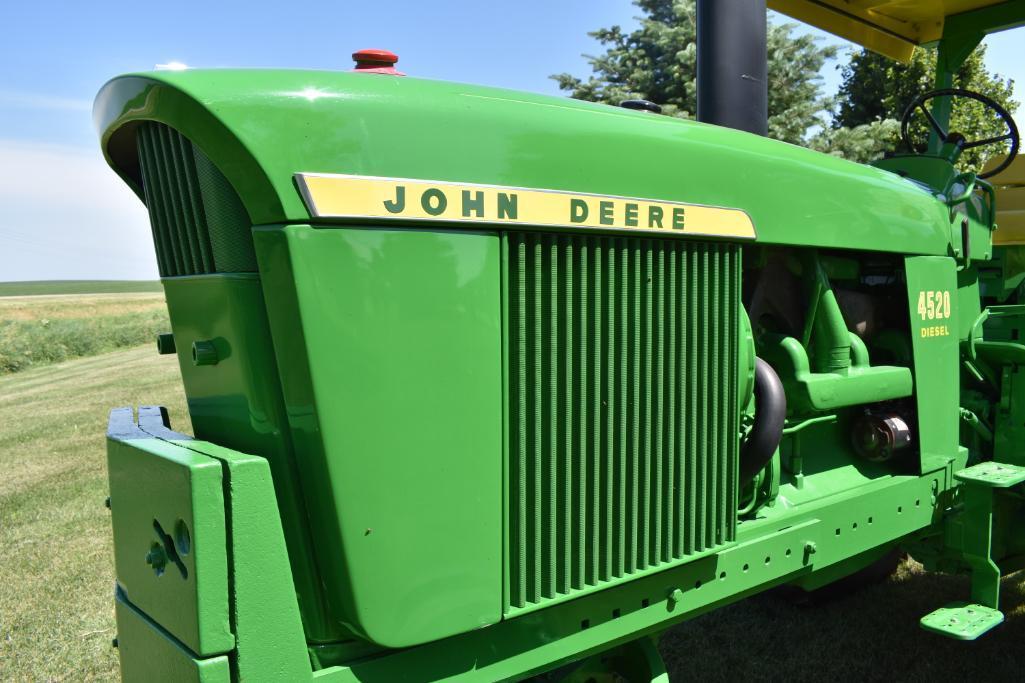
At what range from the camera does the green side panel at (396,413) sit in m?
1.42

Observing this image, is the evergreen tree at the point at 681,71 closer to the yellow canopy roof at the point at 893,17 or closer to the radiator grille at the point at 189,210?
the yellow canopy roof at the point at 893,17

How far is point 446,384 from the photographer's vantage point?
1.56m

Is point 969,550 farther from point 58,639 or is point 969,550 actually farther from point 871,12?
point 58,639

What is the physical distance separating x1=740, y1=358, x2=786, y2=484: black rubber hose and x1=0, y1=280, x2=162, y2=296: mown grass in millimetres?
76246

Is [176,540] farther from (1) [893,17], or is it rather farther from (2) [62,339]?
(2) [62,339]

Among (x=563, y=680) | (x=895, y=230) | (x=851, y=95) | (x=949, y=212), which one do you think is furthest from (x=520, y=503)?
(x=851, y=95)

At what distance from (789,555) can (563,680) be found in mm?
787

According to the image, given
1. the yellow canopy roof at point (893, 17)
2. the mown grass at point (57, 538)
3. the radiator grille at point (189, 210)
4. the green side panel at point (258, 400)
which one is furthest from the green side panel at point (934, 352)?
the mown grass at point (57, 538)

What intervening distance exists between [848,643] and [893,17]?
286 centimetres

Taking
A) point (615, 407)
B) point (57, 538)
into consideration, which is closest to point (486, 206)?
point (615, 407)

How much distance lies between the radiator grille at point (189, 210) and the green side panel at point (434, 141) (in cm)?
7

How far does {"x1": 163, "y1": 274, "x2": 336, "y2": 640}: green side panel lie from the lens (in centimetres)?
150

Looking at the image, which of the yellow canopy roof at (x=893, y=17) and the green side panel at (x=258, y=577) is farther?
the yellow canopy roof at (x=893, y=17)

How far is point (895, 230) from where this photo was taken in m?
2.76
